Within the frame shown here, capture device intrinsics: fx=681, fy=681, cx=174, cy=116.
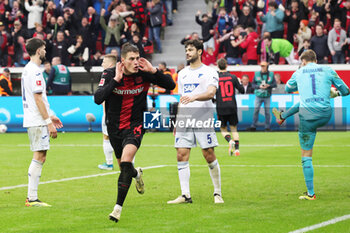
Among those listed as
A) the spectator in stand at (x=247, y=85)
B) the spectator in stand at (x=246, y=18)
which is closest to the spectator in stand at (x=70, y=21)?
the spectator in stand at (x=246, y=18)

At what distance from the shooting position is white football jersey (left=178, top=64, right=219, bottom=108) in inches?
383

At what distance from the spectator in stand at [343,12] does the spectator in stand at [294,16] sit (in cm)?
132

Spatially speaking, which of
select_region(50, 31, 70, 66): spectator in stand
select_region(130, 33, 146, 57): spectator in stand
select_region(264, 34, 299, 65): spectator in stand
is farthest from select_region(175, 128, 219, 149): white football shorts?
select_region(50, 31, 70, 66): spectator in stand

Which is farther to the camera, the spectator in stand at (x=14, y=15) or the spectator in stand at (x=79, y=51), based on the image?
the spectator in stand at (x=14, y=15)

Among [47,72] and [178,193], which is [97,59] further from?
[178,193]

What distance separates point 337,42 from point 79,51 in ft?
36.8

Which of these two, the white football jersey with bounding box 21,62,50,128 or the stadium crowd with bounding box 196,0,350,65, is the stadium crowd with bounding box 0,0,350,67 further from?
the white football jersey with bounding box 21,62,50,128

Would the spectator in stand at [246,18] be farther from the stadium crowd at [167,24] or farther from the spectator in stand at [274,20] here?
the spectator in stand at [274,20]

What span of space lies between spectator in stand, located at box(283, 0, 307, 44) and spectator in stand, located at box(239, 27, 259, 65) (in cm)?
140

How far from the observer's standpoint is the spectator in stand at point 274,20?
2698 centimetres

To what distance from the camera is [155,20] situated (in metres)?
30.6

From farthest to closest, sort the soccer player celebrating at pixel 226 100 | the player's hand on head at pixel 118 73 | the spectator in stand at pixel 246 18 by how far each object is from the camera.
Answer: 1. the spectator in stand at pixel 246 18
2. the soccer player celebrating at pixel 226 100
3. the player's hand on head at pixel 118 73

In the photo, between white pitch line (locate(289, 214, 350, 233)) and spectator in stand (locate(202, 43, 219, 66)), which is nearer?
white pitch line (locate(289, 214, 350, 233))

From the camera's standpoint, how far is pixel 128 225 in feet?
26.3
